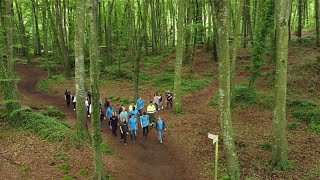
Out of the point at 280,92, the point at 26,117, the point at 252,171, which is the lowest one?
the point at 252,171

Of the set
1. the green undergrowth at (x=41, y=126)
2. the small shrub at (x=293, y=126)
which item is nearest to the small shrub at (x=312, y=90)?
the small shrub at (x=293, y=126)

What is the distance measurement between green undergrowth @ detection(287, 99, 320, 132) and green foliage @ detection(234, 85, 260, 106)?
2.24 meters

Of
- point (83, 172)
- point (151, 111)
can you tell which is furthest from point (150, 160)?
point (151, 111)

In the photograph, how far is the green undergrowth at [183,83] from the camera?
86.1 feet

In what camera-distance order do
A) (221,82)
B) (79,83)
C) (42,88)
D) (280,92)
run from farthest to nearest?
(42,88) → (79,83) → (280,92) → (221,82)

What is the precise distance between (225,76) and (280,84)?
9.65ft

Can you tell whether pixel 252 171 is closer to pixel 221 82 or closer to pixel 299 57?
pixel 221 82

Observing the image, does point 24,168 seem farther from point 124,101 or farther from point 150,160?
point 124,101

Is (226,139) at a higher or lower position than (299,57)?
lower

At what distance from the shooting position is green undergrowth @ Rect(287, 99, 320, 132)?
17234mm

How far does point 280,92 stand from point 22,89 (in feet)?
84.0

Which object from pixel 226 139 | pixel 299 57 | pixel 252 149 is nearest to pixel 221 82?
pixel 226 139

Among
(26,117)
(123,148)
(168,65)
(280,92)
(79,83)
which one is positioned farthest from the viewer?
(168,65)

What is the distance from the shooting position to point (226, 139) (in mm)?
11211
